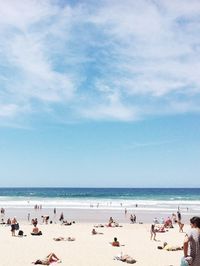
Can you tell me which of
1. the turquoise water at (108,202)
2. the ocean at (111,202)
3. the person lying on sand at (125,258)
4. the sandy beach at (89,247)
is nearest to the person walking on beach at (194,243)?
the sandy beach at (89,247)

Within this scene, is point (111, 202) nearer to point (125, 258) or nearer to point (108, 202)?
point (108, 202)

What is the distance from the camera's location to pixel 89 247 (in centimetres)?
2311

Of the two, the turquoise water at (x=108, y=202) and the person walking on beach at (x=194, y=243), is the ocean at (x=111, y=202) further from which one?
the person walking on beach at (x=194, y=243)

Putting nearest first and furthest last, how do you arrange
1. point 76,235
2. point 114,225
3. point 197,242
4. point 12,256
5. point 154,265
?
point 197,242 < point 154,265 < point 12,256 < point 76,235 < point 114,225

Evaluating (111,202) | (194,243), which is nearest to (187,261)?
(194,243)

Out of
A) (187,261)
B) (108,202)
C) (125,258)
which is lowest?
(125,258)

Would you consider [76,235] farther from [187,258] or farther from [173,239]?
[187,258]

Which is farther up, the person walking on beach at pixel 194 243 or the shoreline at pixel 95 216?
the person walking on beach at pixel 194 243

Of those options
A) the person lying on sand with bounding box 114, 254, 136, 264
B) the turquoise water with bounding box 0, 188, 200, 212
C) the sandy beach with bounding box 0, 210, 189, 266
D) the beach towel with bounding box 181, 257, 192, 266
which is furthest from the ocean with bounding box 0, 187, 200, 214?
the beach towel with bounding box 181, 257, 192, 266

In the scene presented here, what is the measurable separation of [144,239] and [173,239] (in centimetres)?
204

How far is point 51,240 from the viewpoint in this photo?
25703mm

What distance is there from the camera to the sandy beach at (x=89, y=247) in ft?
61.8

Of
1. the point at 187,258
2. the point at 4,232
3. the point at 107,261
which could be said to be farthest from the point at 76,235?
the point at 187,258

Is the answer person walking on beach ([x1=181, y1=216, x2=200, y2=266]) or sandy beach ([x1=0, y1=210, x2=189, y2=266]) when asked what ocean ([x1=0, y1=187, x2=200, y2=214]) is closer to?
sandy beach ([x1=0, y1=210, x2=189, y2=266])
